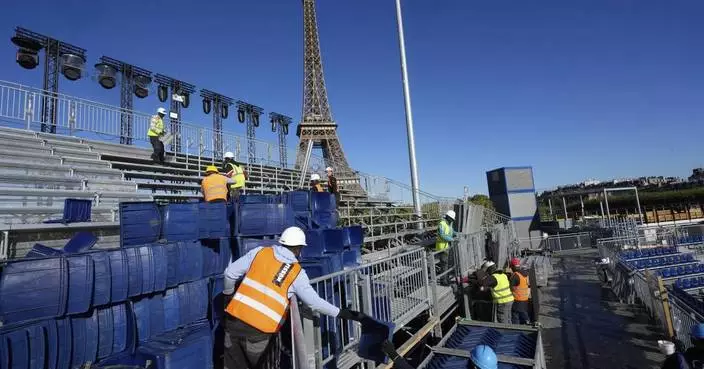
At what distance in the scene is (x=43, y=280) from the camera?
283 cm

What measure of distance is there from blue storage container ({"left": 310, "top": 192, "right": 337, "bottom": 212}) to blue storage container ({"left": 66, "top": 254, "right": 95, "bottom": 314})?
15.6 feet

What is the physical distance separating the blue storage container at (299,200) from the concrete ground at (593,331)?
551cm

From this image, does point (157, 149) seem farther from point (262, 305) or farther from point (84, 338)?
point (262, 305)

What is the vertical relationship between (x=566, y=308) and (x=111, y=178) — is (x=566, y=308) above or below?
below

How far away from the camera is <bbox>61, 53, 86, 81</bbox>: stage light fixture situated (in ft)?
44.6

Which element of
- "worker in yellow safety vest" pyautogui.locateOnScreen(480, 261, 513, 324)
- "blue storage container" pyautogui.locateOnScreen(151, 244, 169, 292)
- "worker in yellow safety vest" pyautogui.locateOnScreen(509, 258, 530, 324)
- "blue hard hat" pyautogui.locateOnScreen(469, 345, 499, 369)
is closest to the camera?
"blue hard hat" pyautogui.locateOnScreen(469, 345, 499, 369)

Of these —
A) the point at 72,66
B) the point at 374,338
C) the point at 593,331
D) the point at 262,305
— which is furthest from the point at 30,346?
the point at 72,66

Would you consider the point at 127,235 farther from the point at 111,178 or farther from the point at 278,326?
the point at 111,178

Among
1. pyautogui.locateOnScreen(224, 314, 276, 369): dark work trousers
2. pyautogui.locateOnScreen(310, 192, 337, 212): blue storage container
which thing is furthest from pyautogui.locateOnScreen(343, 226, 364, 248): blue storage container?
pyautogui.locateOnScreen(224, 314, 276, 369): dark work trousers

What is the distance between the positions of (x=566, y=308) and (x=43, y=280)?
1155cm

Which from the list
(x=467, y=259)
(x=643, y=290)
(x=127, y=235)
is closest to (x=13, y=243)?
(x=127, y=235)

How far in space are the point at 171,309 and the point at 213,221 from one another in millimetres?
1635

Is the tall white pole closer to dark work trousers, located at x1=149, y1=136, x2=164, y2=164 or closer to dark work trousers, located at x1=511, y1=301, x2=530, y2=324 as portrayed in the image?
dark work trousers, located at x1=511, y1=301, x2=530, y2=324

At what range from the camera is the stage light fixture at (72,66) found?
13.6m
